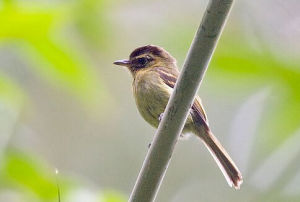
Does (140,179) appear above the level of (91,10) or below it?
below

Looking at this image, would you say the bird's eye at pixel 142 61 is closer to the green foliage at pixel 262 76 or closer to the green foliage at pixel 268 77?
the green foliage at pixel 262 76

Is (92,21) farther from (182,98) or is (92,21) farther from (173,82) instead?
(173,82)

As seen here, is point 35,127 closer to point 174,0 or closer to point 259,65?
point 174,0

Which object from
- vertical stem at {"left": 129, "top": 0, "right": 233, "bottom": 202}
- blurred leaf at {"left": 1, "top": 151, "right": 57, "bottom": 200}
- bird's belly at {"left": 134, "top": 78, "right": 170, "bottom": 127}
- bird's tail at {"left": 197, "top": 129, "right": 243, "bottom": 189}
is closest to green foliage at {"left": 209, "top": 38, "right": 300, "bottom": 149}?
vertical stem at {"left": 129, "top": 0, "right": 233, "bottom": 202}

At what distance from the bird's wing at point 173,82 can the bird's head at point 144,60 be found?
0.48 feet

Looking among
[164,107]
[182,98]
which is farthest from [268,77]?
[164,107]

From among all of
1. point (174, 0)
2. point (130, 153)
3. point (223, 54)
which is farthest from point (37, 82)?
point (223, 54)

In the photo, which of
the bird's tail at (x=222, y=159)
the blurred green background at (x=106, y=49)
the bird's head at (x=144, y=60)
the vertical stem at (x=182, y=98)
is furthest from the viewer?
the bird's head at (x=144, y=60)

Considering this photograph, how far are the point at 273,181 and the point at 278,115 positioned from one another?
450 millimetres

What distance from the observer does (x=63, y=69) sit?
2400 mm

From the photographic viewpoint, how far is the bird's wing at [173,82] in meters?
3.97

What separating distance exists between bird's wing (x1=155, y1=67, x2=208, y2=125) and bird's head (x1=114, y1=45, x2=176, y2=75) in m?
0.15

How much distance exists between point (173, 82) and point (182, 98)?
7.53 feet

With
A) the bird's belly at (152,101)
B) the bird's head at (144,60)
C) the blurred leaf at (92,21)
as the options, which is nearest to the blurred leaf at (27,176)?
the blurred leaf at (92,21)
